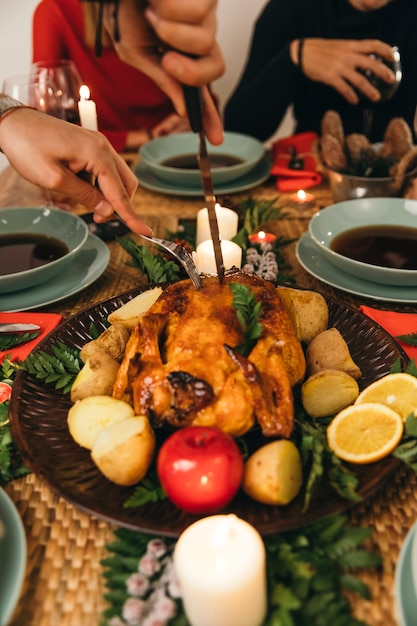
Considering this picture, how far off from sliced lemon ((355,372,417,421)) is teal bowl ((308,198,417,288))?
13.8 inches

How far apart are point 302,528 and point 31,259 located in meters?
0.86

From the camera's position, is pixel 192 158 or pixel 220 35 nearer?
pixel 192 158

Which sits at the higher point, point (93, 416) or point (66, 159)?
point (66, 159)

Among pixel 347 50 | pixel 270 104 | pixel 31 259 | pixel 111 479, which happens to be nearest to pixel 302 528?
pixel 111 479

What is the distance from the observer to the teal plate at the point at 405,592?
540 mm

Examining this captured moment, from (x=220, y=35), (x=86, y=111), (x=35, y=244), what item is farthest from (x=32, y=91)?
(x=220, y=35)

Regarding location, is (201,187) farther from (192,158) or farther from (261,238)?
(261,238)

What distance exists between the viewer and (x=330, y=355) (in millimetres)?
880

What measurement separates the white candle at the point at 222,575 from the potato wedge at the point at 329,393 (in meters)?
0.29

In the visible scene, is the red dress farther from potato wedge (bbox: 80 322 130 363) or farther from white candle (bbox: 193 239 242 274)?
potato wedge (bbox: 80 322 130 363)

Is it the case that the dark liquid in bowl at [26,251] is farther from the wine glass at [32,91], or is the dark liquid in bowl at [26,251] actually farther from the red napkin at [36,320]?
the wine glass at [32,91]

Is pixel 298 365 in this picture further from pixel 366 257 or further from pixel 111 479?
pixel 366 257

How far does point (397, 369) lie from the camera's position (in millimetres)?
850

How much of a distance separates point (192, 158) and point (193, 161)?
0.10ft
